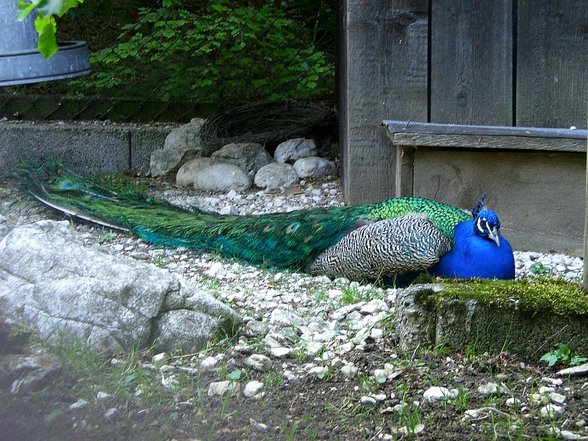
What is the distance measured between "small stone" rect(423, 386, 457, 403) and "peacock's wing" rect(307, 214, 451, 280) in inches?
65.7

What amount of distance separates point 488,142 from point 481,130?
0.09 meters

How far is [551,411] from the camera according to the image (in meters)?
3.04

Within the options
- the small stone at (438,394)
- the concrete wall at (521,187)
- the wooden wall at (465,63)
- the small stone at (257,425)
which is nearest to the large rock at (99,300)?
the small stone at (257,425)

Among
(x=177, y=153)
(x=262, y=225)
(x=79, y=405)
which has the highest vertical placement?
(x=177, y=153)

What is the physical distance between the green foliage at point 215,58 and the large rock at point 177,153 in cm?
64

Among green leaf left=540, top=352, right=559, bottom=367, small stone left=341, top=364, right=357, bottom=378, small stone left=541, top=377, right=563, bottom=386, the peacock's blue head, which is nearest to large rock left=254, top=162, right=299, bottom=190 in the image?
the peacock's blue head

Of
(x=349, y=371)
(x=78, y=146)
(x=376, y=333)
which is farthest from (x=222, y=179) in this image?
(x=349, y=371)

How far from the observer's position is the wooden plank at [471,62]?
5355 millimetres

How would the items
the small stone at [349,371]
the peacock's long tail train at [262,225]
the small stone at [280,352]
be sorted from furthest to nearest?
1. the peacock's long tail train at [262,225]
2. the small stone at [280,352]
3. the small stone at [349,371]

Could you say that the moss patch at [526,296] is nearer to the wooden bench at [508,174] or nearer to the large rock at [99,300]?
A: the large rock at [99,300]

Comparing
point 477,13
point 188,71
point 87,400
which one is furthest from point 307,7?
point 87,400

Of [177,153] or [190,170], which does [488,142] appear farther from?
[177,153]

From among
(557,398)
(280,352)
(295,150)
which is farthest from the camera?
(295,150)

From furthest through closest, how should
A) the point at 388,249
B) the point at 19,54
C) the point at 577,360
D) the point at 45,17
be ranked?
the point at 388,249
the point at 577,360
the point at 19,54
the point at 45,17
